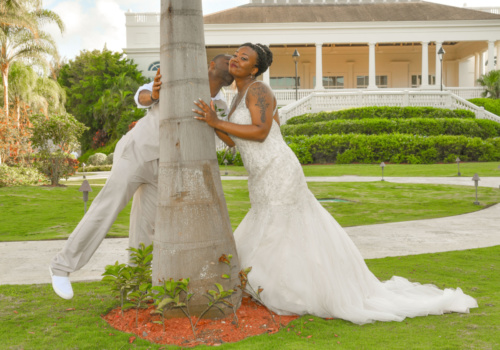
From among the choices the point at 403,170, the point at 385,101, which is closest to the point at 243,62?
Answer: the point at 403,170

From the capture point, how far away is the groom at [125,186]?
3977mm

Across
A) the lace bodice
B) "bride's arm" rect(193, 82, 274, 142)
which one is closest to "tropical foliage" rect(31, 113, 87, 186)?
the lace bodice

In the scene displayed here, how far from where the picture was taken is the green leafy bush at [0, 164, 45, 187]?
52.1 ft

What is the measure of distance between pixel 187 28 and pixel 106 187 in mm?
1421

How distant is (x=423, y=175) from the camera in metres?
18.1

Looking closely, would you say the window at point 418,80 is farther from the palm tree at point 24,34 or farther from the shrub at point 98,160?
the palm tree at point 24,34

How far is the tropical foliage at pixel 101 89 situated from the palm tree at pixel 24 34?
12872 millimetres

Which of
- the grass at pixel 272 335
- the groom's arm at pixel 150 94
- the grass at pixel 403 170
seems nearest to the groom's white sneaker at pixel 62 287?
the grass at pixel 272 335

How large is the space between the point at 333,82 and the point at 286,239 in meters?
43.8

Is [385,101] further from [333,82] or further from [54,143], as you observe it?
[54,143]

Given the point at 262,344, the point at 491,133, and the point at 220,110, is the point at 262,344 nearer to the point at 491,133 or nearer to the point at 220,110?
the point at 220,110

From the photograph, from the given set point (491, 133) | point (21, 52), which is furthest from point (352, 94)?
point (21, 52)

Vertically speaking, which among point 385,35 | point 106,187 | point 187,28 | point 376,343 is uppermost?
point 385,35

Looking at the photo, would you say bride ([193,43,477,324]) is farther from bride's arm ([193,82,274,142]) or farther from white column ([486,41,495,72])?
white column ([486,41,495,72])
